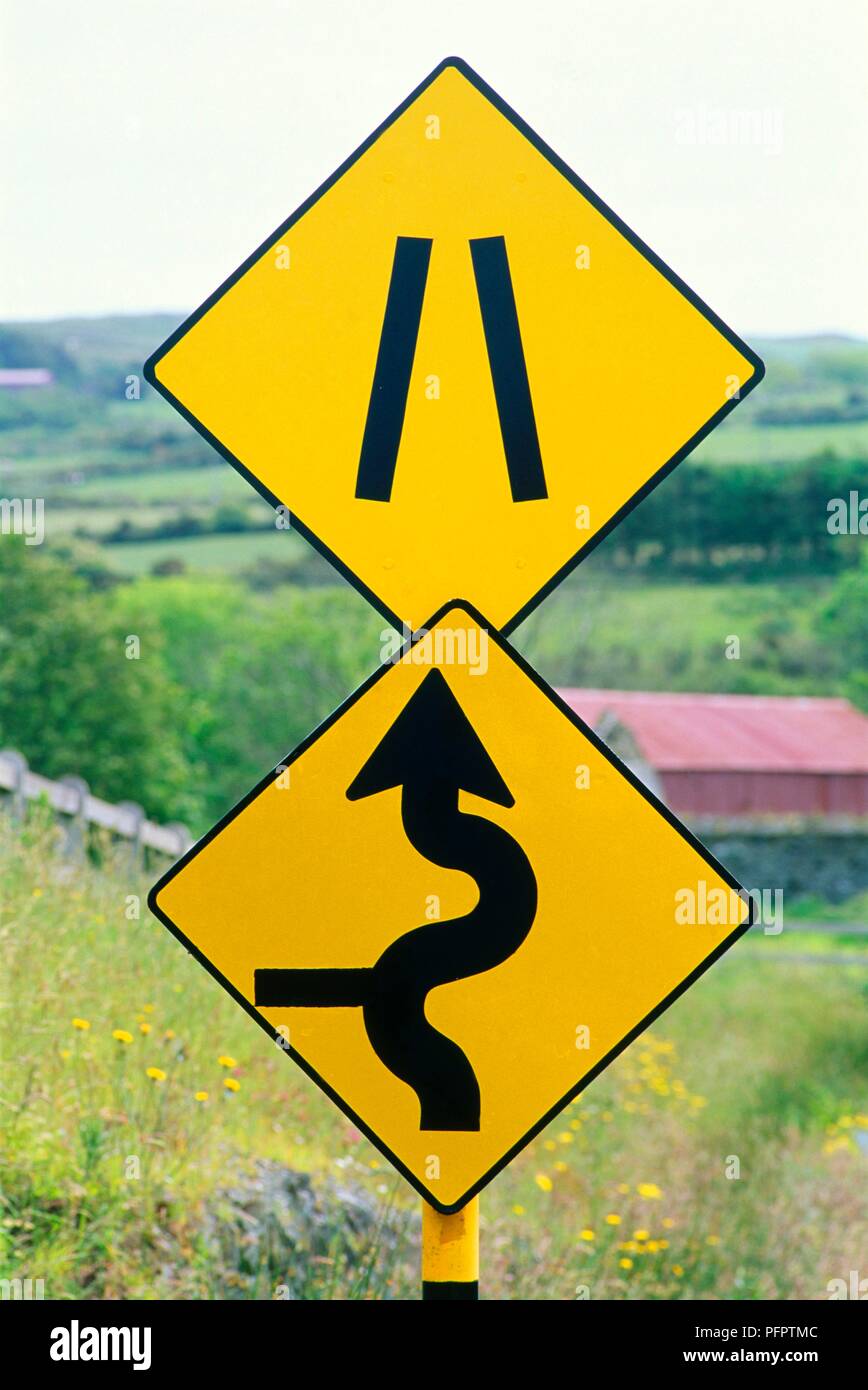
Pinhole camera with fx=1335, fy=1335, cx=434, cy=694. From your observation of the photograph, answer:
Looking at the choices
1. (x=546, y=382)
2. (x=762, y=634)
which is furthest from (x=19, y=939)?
(x=762, y=634)

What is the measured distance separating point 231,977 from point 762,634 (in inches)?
2480

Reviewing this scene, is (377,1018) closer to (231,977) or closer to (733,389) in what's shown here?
(231,977)

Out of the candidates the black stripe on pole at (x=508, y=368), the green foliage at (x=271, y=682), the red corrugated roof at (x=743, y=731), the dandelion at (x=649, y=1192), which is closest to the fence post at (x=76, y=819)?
the dandelion at (x=649, y=1192)

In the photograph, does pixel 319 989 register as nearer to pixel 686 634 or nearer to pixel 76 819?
pixel 76 819

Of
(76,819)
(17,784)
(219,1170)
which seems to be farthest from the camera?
(76,819)

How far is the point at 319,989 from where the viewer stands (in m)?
2.38

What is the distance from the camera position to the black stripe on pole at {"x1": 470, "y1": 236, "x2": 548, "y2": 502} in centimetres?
250

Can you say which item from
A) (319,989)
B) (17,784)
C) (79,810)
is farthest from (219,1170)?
(79,810)

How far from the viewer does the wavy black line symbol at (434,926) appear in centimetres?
237

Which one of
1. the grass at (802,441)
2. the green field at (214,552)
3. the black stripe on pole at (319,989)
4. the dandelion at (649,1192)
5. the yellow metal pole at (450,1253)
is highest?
the grass at (802,441)

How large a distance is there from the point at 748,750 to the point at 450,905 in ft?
163

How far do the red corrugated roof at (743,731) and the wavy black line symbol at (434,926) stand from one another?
4326cm

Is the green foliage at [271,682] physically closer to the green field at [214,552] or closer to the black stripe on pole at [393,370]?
the green field at [214,552]

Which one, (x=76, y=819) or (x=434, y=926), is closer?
(x=434, y=926)
